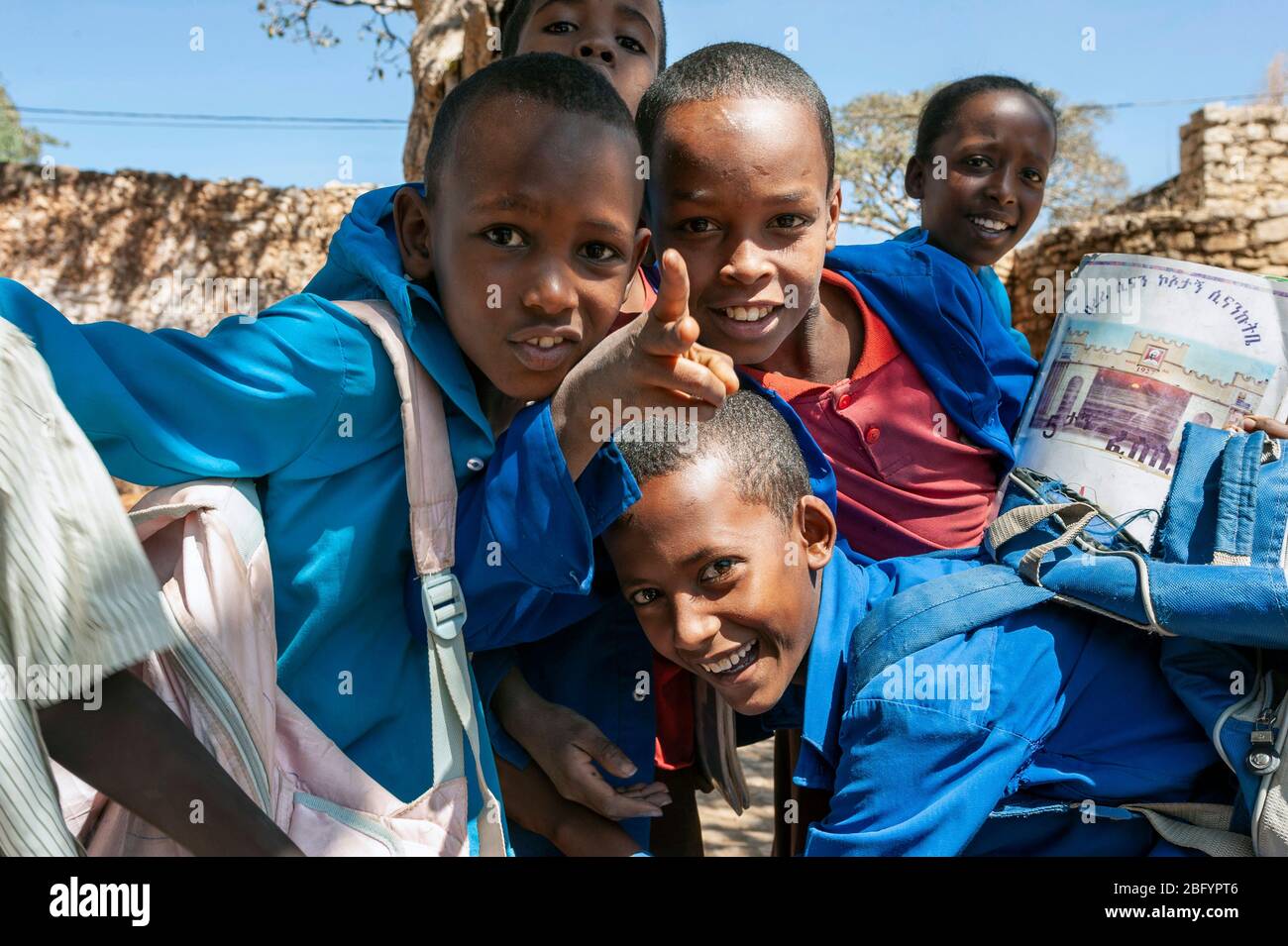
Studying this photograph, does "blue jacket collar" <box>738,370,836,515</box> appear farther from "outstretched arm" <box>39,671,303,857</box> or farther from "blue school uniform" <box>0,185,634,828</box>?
"outstretched arm" <box>39,671,303,857</box>

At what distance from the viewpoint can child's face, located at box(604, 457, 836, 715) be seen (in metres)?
1.88

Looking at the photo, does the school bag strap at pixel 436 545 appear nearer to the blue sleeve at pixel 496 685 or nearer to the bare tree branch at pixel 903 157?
the blue sleeve at pixel 496 685

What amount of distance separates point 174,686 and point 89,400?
373 millimetres

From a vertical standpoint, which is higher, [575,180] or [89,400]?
[575,180]

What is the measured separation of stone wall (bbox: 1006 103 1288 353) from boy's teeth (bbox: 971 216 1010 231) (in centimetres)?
826

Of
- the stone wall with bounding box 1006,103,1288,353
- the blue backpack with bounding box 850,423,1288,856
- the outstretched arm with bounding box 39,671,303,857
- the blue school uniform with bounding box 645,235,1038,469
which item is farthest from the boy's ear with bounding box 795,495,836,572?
the stone wall with bounding box 1006,103,1288,353

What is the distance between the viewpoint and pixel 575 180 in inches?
69.6

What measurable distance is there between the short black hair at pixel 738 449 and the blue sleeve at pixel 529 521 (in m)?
0.21

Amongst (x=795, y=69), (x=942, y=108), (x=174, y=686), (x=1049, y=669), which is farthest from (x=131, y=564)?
(x=942, y=108)

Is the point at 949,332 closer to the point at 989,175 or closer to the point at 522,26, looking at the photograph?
the point at 989,175

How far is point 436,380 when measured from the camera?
1725mm

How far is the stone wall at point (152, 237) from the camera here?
516 inches

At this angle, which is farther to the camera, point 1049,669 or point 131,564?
point 1049,669
